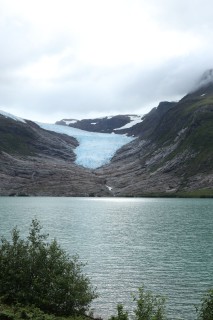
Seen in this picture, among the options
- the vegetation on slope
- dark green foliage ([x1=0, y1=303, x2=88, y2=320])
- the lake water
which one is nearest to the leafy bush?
the vegetation on slope

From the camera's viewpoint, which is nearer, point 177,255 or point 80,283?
point 80,283

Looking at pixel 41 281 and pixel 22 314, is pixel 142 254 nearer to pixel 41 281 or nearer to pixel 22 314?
pixel 41 281

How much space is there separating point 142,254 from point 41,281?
3313cm

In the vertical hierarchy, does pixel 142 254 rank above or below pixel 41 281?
below

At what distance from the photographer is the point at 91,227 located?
9500 centimetres

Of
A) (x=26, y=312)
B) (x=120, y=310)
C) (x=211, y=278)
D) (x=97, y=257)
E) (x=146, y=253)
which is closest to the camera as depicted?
(x=120, y=310)

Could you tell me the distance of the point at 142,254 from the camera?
6256cm

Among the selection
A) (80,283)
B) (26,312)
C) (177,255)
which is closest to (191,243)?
(177,255)

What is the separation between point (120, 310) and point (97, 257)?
35.2 meters

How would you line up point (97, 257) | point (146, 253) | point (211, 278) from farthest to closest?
point (146, 253)
point (97, 257)
point (211, 278)

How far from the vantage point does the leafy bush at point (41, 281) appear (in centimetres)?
3034

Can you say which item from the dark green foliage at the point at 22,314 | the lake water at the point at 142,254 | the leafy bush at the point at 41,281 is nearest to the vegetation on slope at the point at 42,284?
the leafy bush at the point at 41,281

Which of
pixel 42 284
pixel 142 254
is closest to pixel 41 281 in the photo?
pixel 42 284

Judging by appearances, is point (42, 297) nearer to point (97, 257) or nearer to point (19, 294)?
point (19, 294)
